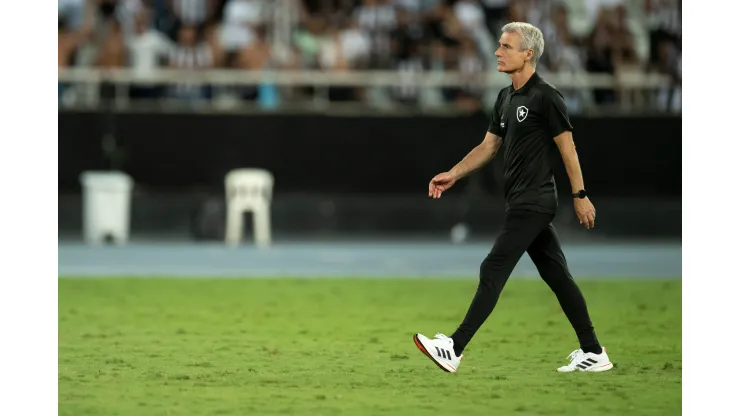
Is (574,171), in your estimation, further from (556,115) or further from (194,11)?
(194,11)

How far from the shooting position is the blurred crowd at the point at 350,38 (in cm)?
2136

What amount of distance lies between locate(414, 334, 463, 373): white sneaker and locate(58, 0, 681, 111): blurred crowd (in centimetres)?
1268

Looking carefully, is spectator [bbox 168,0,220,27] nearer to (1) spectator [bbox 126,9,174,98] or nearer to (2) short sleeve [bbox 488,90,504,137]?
(1) spectator [bbox 126,9,174,98]

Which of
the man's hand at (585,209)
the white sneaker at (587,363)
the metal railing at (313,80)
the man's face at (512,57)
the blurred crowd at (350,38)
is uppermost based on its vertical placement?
the blurred crowd at (350,38)

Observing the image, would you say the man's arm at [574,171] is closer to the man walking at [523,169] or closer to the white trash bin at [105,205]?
the man walking at [523,169]

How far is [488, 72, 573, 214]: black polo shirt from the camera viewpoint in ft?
29.3

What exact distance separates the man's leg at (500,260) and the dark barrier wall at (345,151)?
12.6 m

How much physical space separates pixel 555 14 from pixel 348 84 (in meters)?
3.38

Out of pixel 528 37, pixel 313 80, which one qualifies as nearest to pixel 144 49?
pixel 313 80

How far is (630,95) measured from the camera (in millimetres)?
22156

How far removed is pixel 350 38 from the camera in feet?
71.9

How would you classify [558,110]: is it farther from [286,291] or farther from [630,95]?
[630,95]

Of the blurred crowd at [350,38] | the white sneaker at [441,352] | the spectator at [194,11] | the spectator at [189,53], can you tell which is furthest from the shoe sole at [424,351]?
the spectator at [194,11]
